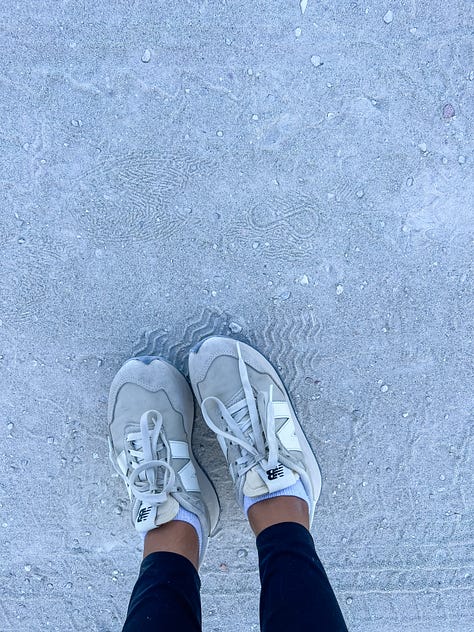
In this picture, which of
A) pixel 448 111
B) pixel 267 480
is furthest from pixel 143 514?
pixel 448 111

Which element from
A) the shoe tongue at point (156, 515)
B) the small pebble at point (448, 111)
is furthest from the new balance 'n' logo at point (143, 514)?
the small pebble at point (448, 111)

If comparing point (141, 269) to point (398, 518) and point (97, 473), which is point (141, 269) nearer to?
point (97, 473)

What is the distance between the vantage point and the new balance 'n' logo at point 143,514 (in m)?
1.12

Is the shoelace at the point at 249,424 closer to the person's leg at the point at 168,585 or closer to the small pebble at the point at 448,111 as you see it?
the person's leg at the point at 168,585

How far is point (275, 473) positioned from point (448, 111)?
99 centimetres

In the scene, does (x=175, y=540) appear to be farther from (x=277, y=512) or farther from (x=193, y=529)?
(x=277, y=512)

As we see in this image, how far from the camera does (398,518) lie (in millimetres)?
1284

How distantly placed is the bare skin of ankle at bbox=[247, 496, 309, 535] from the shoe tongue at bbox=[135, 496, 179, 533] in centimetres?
19

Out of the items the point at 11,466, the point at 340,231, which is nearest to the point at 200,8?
the point at 340,231

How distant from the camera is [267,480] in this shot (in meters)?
1.13

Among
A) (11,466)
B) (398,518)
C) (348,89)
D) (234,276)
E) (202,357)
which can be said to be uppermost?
(348,89)

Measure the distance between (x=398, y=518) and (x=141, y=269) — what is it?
3.13ft

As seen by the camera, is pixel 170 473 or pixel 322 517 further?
pixel 322 517

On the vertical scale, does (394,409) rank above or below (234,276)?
below
